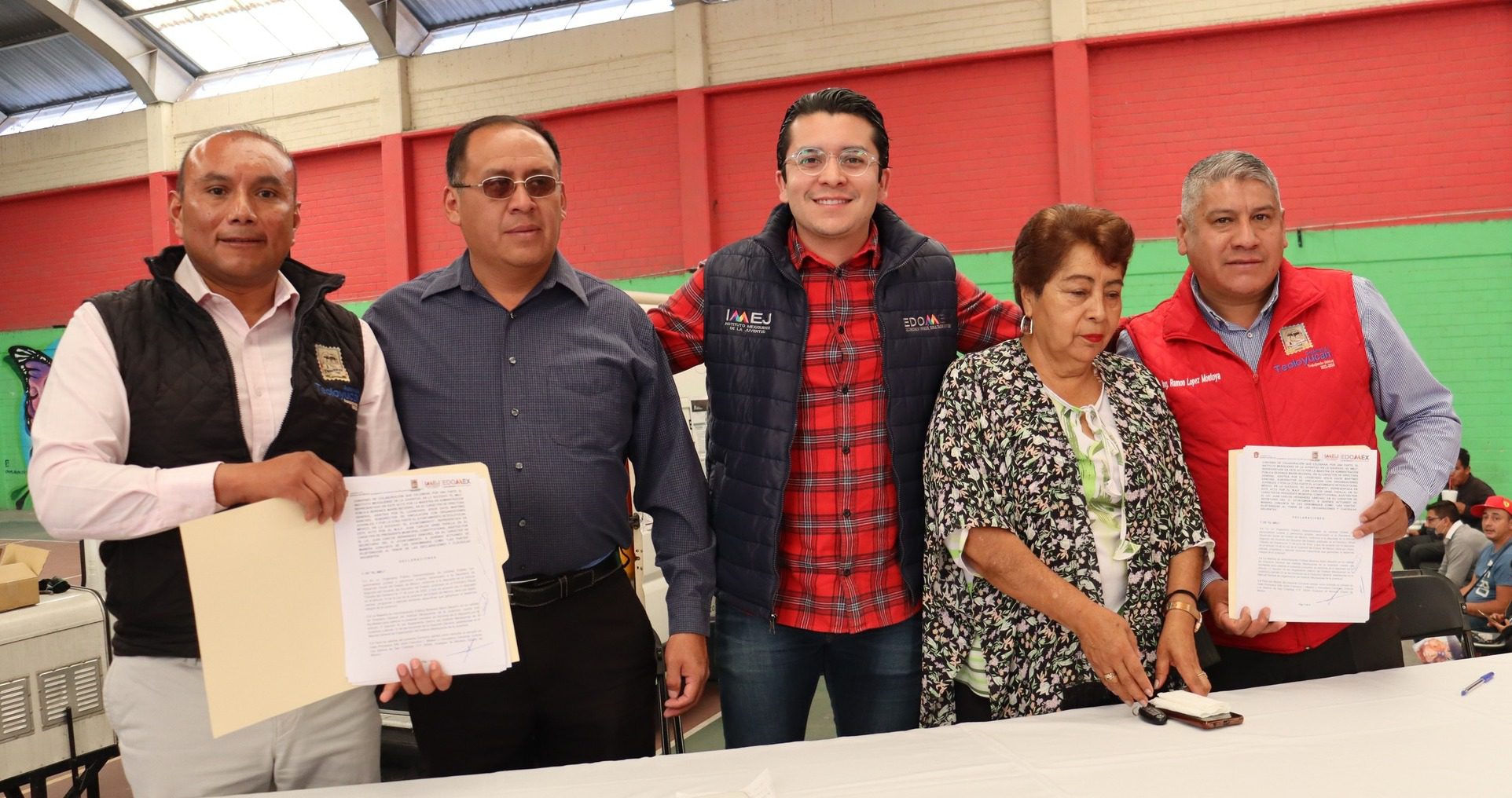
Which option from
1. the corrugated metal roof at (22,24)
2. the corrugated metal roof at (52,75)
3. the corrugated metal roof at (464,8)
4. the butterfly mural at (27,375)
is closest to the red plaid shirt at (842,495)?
the corrugated metal roof at (464,8)

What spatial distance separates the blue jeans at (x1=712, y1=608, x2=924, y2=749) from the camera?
7.52ft

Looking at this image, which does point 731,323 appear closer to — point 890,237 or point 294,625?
point 890,237

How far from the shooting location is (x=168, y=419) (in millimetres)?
1798

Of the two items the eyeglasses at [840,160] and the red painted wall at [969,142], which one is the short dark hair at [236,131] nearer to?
the eyeglasses at [840,160]

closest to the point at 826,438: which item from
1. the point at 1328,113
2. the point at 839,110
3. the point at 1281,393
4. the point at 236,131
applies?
the point at 839,110

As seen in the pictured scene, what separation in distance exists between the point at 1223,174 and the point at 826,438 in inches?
43.7

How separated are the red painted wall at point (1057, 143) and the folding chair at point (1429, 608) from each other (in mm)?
7057

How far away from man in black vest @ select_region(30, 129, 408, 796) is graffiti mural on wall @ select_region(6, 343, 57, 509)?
14.9 m

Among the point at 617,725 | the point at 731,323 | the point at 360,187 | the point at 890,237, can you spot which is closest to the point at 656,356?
the point at 731,323

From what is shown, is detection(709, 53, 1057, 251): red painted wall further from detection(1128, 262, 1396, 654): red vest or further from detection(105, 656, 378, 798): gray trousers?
detection(105, 656, 378, 798): gray trousers

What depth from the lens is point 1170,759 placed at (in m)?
1.66

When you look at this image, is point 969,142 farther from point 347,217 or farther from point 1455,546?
point 347,217

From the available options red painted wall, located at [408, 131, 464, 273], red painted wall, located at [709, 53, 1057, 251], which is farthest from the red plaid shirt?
red painted wall, located at [408, 131, 464, 273]

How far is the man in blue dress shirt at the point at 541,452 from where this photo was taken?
2096 mm
